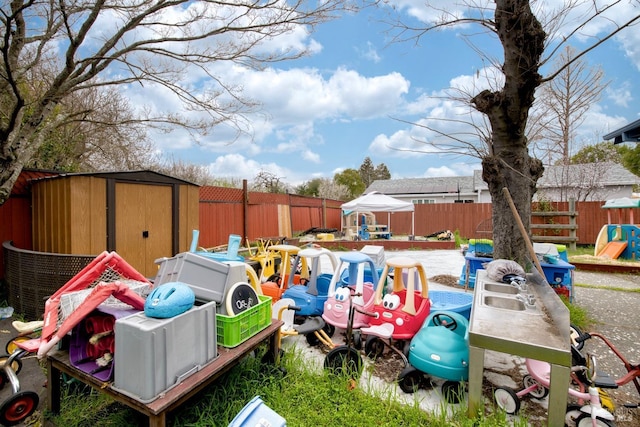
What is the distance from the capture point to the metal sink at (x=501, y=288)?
2.92 metres

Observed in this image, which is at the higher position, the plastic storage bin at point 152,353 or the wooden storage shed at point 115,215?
the wooden storage shed at point 115,215

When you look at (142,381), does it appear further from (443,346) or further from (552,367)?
(552,367)

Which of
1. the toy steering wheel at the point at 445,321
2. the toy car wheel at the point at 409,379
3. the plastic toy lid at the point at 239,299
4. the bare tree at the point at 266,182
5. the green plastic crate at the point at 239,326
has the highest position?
the bare tree at the point at 266,182

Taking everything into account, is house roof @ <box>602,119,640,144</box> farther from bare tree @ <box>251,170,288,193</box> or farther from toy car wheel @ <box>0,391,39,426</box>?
bare tree @ <box>251,170,288,193</box>

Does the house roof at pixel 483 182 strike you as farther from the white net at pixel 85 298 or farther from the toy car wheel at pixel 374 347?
the white net at pixel 85 298

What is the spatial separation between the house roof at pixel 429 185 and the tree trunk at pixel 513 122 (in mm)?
20983

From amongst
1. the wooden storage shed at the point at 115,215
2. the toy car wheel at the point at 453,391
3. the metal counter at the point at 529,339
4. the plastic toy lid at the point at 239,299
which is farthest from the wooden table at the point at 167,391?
the wooden storage shed at the point at 115,215

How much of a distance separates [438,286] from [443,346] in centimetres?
367

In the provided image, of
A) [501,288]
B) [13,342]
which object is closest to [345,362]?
[501,288]

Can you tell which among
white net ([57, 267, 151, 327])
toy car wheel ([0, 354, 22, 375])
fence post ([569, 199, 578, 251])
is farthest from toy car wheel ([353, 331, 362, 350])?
fence post ([569, 199, 578, 251])

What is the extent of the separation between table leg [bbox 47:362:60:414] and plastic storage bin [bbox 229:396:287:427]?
5.30 feet

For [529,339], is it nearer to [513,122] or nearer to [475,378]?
[475,378]

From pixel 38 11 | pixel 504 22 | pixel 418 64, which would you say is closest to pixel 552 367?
pixel 504 22

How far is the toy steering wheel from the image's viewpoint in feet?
9.02
